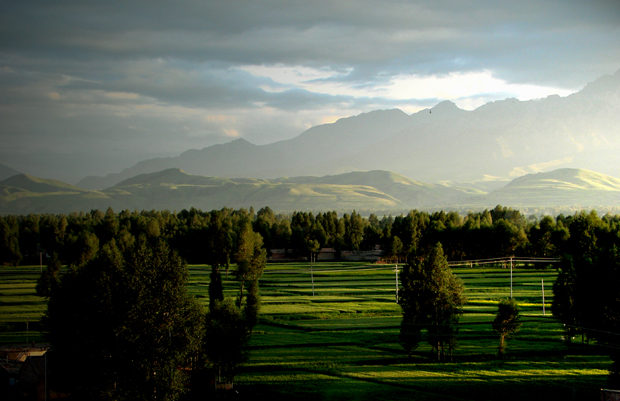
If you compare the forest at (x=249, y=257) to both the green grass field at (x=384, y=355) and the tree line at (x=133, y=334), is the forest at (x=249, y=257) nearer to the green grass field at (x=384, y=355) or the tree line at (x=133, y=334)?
the tree line at (x=133, y=334)

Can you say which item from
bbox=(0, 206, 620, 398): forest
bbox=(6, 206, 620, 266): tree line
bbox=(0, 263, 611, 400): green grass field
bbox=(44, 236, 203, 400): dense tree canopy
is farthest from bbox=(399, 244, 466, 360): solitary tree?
bbox=(6, 206, 620, 266): tree line

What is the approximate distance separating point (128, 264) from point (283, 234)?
11953cm

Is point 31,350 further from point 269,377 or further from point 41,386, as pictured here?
point 269,377

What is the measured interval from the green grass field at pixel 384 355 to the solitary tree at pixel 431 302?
1.64m

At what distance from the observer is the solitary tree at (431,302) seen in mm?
41781

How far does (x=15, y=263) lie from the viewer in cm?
12925

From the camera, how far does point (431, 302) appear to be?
42594 millimetres

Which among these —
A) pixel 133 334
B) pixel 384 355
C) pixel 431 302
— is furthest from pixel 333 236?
pixel 133 334

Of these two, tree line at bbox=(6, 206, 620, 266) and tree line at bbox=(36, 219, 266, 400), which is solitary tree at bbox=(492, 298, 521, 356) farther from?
tree line at bbox=(6, 206, 620, 266)

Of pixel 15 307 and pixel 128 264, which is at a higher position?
pixel 128 264

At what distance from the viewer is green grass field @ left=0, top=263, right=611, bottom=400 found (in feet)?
114

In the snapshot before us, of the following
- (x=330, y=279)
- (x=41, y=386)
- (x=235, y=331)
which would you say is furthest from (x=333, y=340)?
(x=330, y=279)

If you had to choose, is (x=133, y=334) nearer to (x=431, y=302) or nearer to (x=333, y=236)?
(x=431, y=302)

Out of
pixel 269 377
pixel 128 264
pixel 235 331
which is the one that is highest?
pixel 128 264
